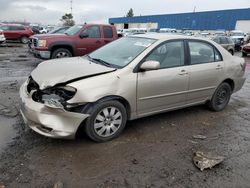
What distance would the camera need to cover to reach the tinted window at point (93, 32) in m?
11.6

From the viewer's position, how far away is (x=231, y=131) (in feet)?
16.0

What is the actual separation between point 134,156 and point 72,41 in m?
8.33

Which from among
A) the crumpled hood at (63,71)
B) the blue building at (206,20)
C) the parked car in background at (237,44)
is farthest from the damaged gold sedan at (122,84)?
the blue building at (206,20)

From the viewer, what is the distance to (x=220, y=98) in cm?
588

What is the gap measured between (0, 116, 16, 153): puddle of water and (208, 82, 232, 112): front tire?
13.0 feet

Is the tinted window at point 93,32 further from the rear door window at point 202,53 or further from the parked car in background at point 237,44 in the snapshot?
the parked car in background at point 237,44

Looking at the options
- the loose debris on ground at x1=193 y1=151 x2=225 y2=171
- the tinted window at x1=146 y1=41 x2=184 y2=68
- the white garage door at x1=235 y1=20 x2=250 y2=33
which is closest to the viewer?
the loose debris on ground at x1=193 y1=151 x2=225 y2=171

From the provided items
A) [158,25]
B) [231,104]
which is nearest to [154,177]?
[231,104]

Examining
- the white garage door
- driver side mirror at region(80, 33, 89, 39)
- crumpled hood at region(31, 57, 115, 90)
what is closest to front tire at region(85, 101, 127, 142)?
crumpled hood at region(31, 57, 115, 90)

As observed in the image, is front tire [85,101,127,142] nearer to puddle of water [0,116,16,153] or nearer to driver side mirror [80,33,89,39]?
puddle of water [0,116,16,153]

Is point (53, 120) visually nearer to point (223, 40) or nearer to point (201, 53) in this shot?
point (201, 53)

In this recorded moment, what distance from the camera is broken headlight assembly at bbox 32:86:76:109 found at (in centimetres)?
365

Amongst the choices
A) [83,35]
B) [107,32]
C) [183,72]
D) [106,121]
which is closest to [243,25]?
[107,32]

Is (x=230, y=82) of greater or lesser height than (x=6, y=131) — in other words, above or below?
above
